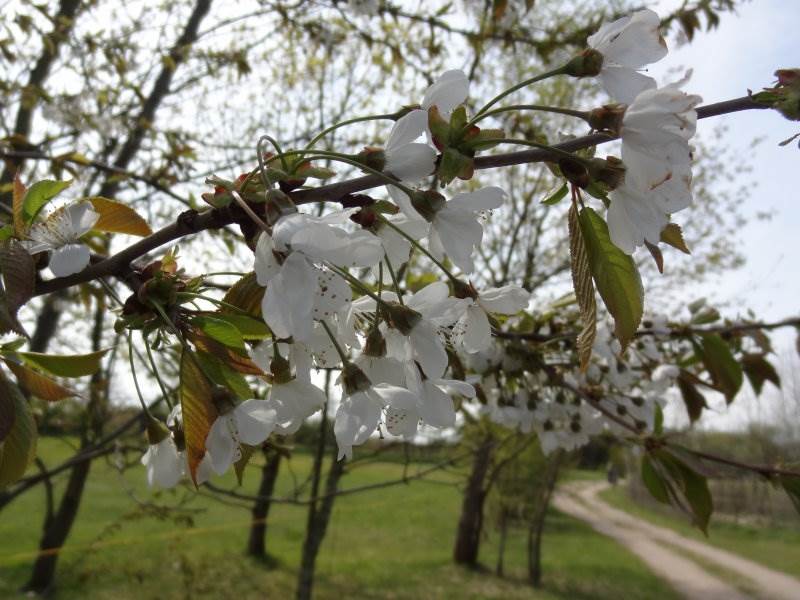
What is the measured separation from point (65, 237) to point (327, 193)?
0.97 feet

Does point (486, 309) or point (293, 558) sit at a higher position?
point (486, 309)

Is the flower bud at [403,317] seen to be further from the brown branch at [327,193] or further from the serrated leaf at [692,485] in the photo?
the serrated leaf at [692,485]

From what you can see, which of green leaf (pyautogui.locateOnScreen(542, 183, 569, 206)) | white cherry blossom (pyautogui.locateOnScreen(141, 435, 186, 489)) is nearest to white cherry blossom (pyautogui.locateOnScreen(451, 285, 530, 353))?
green leaf (pyautogui.locateOnScreen(542, 183, 569, 206))

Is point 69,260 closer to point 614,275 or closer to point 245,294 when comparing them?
point 245,294

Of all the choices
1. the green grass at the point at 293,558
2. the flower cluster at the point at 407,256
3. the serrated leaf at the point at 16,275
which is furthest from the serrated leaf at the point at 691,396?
the green grass at the point at 293,558

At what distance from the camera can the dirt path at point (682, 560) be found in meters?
8.73

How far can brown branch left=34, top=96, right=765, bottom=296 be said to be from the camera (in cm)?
→ 52

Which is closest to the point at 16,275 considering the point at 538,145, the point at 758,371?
the point at 538,145

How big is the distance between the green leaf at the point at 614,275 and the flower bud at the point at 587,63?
0.13 metres

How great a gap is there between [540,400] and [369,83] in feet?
19.4

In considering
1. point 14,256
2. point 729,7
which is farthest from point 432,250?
point 729,7

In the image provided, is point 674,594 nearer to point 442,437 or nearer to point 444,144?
point 442,437

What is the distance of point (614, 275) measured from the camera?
22.8 inches

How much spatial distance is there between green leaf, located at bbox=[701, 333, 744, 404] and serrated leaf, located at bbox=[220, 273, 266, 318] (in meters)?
1.12
